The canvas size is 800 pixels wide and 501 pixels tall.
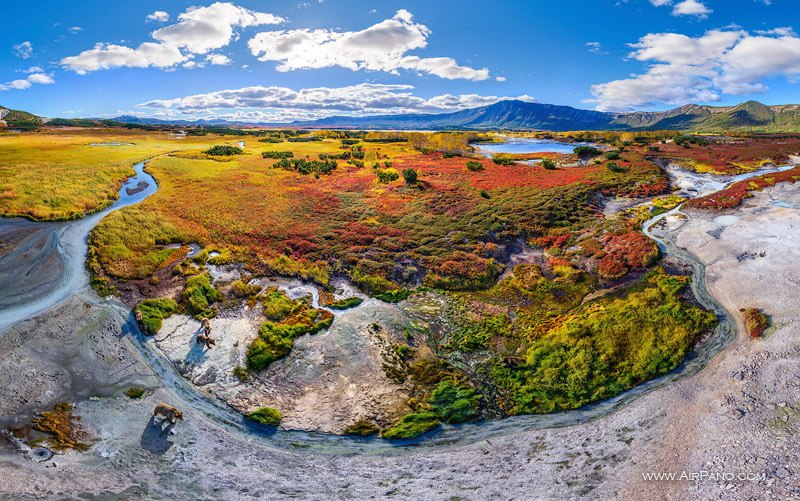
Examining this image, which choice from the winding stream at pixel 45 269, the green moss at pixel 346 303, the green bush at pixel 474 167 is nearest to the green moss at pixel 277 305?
the green moss at pixel 346 303

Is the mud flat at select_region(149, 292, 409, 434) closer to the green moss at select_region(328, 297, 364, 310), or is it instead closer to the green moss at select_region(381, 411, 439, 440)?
the green moss at select_region(381, 411, 439, 440)

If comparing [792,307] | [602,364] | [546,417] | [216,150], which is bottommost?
[546,417]

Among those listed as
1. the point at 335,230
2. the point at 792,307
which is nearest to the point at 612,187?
the point at 792,307

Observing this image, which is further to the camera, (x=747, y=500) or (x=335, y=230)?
(x=335, y=230)

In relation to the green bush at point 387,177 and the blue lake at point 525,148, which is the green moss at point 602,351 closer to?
the green bush at point 387,177

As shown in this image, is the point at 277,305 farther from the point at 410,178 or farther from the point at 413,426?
the point at 410,178

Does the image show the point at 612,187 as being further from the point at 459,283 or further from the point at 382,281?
the point at 382,281
